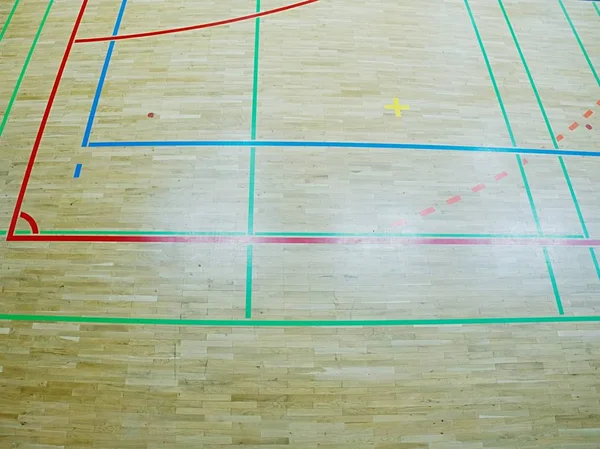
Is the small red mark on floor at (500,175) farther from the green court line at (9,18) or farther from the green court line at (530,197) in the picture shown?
the green court line at (9,18)

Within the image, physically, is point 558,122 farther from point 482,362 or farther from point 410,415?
point 410,415

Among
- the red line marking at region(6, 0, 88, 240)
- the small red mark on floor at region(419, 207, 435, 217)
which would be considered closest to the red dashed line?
the small red mark on floor at region(419, 207, 435, 217)

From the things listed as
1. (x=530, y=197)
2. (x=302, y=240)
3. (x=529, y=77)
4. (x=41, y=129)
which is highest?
(x=529, y=77)

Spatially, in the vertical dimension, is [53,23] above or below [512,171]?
above

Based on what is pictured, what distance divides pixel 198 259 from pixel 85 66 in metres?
2.64

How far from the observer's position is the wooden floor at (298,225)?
323 cm

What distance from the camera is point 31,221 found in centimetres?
385

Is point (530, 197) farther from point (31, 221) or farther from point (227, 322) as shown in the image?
point (31, 221)

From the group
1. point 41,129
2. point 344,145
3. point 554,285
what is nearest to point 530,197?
point 554,285

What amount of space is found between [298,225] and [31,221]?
238cm

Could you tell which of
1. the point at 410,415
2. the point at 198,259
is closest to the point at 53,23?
the point at 198,259

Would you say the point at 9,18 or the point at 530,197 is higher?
the point at 9,18

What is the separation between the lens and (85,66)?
4652 mm

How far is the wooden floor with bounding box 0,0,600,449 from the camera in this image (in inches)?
127
